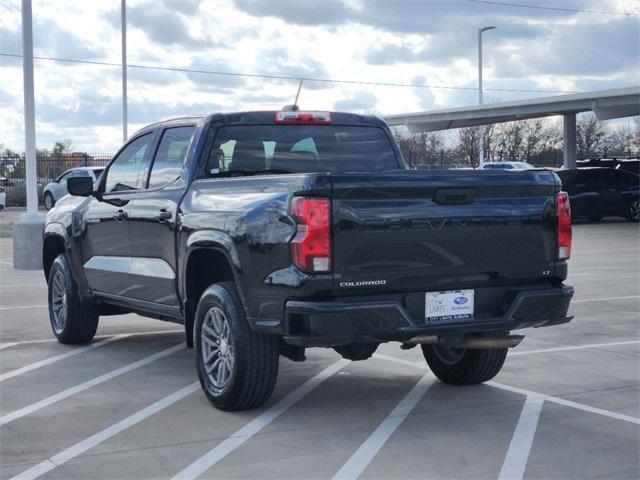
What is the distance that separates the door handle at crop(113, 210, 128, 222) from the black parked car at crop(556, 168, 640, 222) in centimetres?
2407

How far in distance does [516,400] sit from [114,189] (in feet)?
12.6

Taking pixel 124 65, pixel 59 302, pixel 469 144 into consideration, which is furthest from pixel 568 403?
pixel 469 144

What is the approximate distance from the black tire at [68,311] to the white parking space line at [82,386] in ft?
2.60

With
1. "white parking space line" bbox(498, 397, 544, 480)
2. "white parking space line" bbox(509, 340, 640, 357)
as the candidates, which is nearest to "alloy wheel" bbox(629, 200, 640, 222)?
"white parking space line" bbox(509, 340, 640, 357)

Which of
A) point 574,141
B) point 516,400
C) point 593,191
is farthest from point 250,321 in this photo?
point 574,141

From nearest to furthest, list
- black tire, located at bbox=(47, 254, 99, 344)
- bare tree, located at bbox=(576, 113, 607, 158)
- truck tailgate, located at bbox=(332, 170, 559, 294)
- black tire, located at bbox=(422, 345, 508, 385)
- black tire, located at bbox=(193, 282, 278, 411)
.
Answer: truck tailgate, located at bbox=(332, 170, 559, 294) < black tire, located at bbox=(193, 282, 278, 411) < black tire, located at bbox=(422, 345, 508, 385) < black tire, located at bbox=(47, 254, 99, 344) < bare tree, located at bbox=(576, 113, 607, 158)

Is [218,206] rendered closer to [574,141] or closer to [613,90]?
[613,90]

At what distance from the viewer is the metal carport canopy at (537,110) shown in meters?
40.3

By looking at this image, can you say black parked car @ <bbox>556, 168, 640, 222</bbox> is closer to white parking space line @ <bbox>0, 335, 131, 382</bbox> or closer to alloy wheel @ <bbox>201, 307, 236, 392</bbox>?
white parking space line @ <bbox>0, 335, 131, 382</bbox>

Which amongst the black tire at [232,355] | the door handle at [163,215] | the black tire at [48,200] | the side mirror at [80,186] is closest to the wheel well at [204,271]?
the black tire at [232,355]

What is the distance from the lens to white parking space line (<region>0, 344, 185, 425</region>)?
685 centimetres

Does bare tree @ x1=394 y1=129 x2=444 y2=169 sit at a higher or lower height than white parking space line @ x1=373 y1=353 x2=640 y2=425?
higher

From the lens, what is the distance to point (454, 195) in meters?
6.44

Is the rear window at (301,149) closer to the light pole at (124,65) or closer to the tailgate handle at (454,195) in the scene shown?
the tailgate handle at (454,195)
